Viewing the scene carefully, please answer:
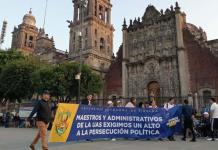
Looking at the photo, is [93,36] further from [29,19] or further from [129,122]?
[29,19]

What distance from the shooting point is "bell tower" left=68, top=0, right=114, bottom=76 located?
41250mm

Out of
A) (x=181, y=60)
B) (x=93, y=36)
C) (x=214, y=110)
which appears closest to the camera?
(x=214, y=110)

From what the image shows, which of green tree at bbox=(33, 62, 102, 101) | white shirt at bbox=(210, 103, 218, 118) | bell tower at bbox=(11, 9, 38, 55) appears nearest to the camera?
white shirt at bbox=(210, 103, 218, 118)

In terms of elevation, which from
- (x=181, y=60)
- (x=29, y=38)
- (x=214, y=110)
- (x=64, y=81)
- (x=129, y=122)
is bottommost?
(x=129, y=122)

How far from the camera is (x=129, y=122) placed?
37.1 ft

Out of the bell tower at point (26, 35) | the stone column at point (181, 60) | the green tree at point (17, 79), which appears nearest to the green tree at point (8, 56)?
the green tree at point (17, 79)

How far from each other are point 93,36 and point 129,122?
33214mm

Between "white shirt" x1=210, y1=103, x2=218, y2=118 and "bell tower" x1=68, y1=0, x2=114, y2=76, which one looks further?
"bell tower" x1=68, y1=0, x2=114, y2=76

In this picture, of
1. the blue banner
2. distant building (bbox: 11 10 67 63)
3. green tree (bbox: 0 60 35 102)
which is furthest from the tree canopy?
distant building (bbox: 11 10 67 63)

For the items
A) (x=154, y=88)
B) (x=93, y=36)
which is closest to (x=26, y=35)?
(x=93, y=36)

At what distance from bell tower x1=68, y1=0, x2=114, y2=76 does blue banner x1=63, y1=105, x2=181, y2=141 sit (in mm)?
28262

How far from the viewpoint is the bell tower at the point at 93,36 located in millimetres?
41250

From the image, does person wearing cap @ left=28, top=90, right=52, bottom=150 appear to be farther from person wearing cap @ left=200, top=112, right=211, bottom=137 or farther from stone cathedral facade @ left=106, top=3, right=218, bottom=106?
stone cathedral facade @ left=106, top=3, right=218, bottom=106

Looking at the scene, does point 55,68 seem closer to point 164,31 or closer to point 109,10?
point 164,31
